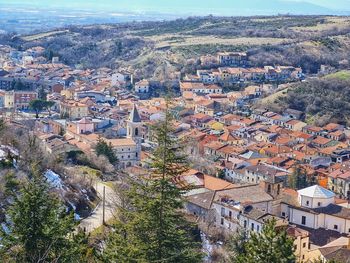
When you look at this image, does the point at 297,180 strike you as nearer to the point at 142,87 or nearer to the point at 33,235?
the point at 33,235

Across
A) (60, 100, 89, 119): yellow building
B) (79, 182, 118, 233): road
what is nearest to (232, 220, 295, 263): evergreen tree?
(79, 182, 118, 233): road

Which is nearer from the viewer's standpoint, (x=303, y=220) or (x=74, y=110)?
(x=303, y=220)

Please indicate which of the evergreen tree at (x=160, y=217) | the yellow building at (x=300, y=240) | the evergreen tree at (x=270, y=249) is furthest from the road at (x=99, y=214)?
the evergreen tree at (x=160, y=217)

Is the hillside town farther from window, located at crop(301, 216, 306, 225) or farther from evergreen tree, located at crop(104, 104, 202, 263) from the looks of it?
evergreen tree, located at crop(104, 104, 202, 263)

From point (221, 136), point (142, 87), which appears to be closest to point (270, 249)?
point (221, 136)

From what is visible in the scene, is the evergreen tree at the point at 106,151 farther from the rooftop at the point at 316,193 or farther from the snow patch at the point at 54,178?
the rooftop at the point at 316,193
